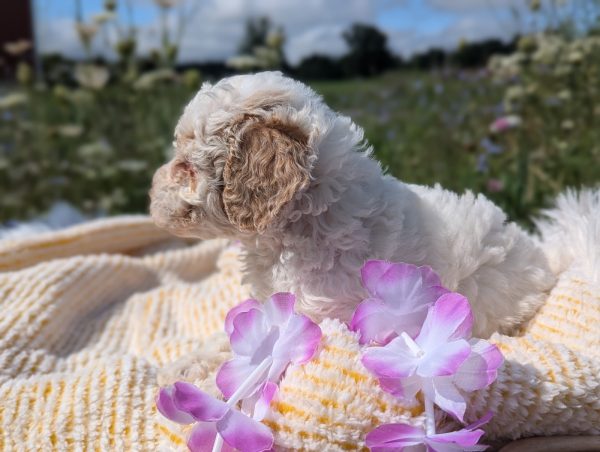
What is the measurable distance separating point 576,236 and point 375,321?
95cm

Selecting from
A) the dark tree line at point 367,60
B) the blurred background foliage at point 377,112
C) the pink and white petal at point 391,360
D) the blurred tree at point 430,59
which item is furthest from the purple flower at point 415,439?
the blurred tree at point 430,59

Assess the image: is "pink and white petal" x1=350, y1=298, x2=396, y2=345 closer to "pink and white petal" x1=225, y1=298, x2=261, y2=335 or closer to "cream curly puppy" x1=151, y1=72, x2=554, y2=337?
"cream curly puppy" x1=151, y1=72, x2=554, y2=337

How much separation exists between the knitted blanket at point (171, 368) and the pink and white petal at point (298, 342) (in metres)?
0.03

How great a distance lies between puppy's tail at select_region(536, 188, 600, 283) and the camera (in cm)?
196

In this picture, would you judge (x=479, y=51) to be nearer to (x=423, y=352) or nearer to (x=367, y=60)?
(x=367, y=60)

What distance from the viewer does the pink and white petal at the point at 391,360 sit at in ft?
4.42

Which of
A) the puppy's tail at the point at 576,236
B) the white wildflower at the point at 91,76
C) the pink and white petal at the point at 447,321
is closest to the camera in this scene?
the pink and white petal at the point at 447,321

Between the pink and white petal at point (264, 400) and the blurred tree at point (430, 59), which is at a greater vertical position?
the blurred tree at point (430, 59)

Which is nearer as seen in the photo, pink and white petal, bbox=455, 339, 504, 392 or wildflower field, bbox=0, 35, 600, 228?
pink and white petal, bbox=455, 339, 504, 392

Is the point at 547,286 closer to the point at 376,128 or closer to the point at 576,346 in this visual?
the point at 576,346

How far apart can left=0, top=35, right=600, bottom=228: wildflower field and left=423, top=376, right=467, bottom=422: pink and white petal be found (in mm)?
1893

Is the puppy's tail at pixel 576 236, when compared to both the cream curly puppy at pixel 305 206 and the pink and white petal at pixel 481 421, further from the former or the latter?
the pink and white petal at pixel 481 421

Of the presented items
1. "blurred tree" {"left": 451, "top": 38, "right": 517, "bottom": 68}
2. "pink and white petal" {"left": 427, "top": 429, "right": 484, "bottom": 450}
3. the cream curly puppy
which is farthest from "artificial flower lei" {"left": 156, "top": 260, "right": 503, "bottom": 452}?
"blurred tree" {"left": 451, "top": 38, "right": 517, "bottom": 68}

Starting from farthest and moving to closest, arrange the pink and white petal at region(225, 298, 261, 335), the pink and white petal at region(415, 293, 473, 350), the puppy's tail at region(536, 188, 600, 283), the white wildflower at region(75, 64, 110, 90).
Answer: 1. the white wildflower at region(75, 64, 110, 90)
2. the puppy's tail at region(536, 188, 600, 283)
3. the pink and white petal at region(225, 298, 261, 335)
4. the pink and white petal at region(415, 293, 473, 350)
